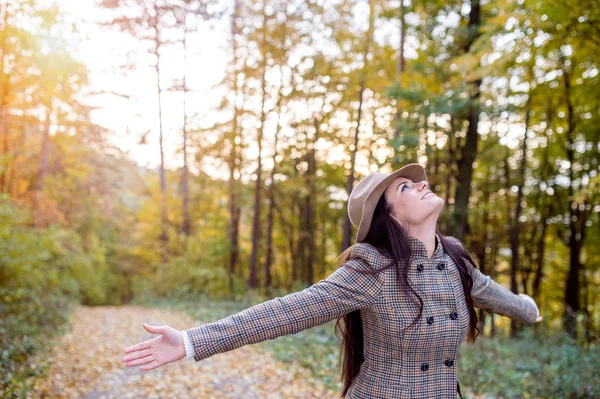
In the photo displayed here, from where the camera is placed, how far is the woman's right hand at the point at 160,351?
168 cm

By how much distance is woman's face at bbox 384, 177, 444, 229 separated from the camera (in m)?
2.01

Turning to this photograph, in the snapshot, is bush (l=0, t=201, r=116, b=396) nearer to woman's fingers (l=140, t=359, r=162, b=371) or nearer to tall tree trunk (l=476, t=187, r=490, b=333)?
woman's fingers (l=140, t=359, r=162, b=371)

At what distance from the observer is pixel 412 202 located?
6.68 ft

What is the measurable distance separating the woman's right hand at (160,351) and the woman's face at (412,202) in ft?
3.57


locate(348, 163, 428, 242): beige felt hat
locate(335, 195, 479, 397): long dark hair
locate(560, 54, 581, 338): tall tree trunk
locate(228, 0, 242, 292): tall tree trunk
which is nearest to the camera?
locate(335, 195, 479, 397): long dark hair

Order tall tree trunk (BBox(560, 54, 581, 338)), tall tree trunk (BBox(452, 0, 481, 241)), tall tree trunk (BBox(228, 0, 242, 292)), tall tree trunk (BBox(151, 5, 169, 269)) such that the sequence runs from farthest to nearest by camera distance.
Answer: tall tree trunk (BBox(151, 5, 169, 269)), tall tree trunk (BBox(228, 0, 242, 292)), tall tree trunk (BBox(560, 54, 581, 338)), tall tree trunk (BBox(452, 0, 481, 241))

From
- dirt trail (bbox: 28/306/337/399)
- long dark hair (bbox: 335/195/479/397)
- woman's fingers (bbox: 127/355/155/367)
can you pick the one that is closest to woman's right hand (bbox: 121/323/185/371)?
woman's fingers (bbox: 127/355/155/367)

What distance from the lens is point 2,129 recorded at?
360 inches

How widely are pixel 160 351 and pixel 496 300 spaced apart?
1631mm

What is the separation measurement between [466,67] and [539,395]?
4522mm

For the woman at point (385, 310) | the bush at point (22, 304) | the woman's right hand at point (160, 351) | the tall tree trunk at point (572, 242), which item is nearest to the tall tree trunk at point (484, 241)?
the tall tree trunk at point (572, 242)

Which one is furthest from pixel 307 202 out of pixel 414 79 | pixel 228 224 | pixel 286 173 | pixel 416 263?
pixel 416 263

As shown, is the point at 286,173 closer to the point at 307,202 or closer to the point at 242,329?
the point at 307,202

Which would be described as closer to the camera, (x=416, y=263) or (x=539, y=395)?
(x=416, y=263)
